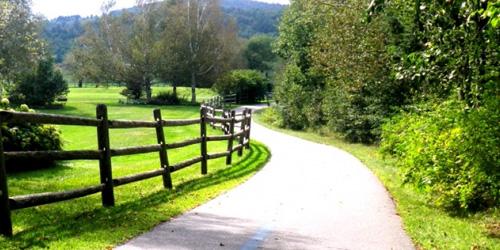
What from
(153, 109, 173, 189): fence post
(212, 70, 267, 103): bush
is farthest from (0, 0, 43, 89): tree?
(153, 109, 173, 189): fence post

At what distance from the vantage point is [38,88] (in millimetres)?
53375

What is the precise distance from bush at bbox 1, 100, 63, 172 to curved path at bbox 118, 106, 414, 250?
5.64 m

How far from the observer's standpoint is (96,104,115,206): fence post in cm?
918

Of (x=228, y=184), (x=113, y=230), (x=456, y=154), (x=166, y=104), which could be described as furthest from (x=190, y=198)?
(x=166, y=104)

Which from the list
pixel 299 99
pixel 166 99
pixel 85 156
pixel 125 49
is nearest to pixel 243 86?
pixel 166 99

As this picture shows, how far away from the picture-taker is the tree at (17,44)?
46156mm

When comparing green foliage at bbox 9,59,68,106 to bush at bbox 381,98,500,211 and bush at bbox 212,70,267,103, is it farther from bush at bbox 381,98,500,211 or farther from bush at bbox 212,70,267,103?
bush at bbox 381,98,500,211

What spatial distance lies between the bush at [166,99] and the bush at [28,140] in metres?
50.2

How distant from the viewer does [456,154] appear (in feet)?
33.3

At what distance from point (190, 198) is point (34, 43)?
4290 cm

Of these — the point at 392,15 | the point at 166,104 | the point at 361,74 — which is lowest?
the point at 166,104

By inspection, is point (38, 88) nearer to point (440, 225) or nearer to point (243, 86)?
point (243, 86)

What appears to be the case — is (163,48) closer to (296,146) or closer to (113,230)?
(296,146)

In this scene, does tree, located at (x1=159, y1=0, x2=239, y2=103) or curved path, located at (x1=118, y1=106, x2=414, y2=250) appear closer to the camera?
curved path, located at (x1=118, y1=106, x2=414, y2=250)
